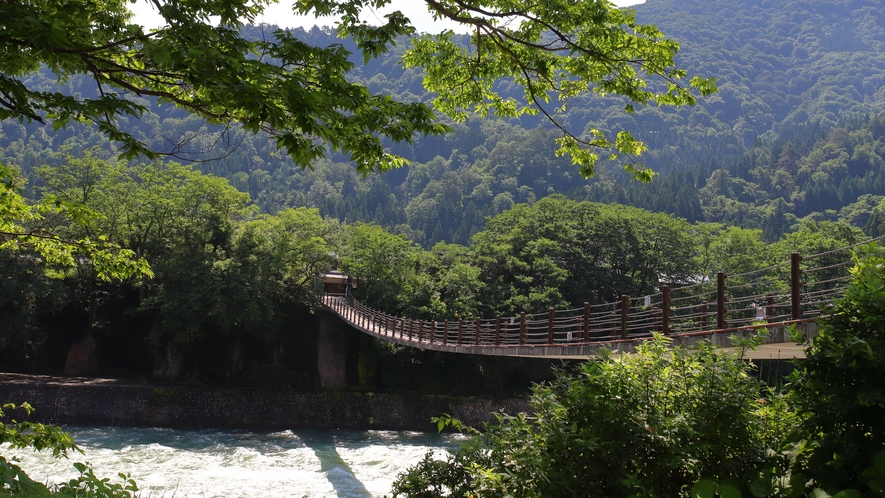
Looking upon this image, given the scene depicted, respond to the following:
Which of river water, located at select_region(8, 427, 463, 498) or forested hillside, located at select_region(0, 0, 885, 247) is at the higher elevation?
forested hillside, located at select_region(0, 0, 885, 247)

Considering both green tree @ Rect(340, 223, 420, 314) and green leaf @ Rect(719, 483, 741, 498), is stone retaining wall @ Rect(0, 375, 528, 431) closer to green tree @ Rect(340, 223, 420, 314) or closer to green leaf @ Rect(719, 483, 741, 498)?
green tree @ Rect(340, 223, 420, 314)

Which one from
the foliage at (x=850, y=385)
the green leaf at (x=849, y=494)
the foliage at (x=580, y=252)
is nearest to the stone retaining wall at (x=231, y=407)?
the foliage at (x=580, y=252)

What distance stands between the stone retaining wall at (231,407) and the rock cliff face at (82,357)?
336 cm

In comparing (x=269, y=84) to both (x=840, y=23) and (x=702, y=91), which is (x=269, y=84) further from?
(x=840, y=23)

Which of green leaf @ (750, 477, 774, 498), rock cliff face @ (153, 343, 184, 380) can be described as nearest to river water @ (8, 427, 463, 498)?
rock cliff face @ (153, 343, 184, 380)

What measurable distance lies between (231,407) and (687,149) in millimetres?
111628

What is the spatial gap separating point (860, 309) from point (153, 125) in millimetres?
107724

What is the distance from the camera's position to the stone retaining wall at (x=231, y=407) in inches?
768

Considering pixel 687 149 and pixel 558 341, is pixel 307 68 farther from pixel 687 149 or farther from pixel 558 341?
pixel 687 149

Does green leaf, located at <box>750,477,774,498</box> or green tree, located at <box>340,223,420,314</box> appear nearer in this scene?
green leaf, located at <box>750,477,774,498</box>

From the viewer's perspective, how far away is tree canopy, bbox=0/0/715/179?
10.4 feet

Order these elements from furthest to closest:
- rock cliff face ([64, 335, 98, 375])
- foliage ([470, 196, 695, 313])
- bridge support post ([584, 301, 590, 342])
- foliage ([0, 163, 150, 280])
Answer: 1. foliage ([470, 196, 695, 313])
2. rock cliff face ([64, 335, 98, 375])
3. bridge support post ([584, 301, 590, 342])
4. foliage ([0, 163, 150, 280])

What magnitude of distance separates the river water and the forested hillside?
445 inches

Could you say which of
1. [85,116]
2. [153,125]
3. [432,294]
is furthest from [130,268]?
[153,125]
